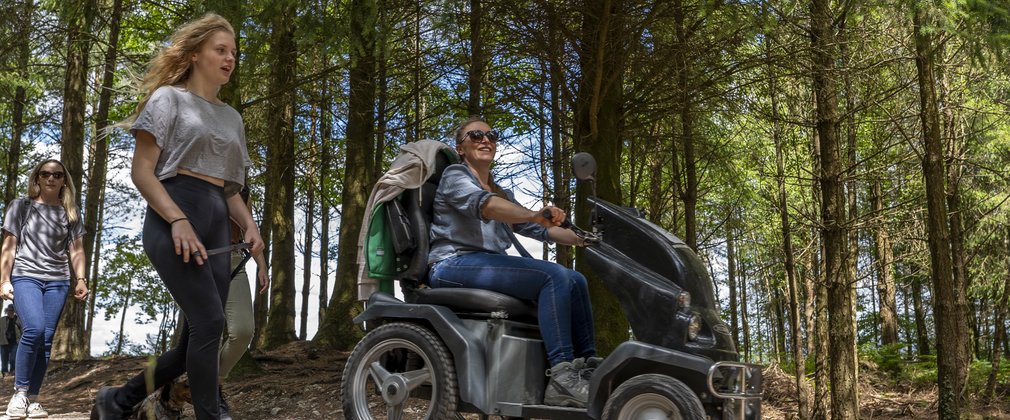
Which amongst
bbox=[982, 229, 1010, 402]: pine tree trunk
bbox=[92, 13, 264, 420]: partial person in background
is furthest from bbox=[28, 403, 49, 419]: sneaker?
bbox=[982, 229, 1010, 402]: pine tree trunk

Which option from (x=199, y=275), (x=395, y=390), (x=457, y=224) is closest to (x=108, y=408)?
(x=199, y=275)

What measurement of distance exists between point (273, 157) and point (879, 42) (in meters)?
8.61

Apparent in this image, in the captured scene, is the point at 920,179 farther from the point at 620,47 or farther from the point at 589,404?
the point at 589,404

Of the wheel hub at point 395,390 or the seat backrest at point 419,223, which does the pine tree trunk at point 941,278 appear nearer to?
the seat backrest at point 419,223

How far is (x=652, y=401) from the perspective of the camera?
11.6 ft

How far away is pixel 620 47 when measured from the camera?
8.12 m

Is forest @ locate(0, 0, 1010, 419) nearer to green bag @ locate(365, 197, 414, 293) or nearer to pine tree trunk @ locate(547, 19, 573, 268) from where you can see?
pine tree trunk @ locate(547, 19, 573, 268)

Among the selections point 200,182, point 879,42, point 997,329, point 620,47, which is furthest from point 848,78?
point 200,182

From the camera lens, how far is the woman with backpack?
600 centimetres

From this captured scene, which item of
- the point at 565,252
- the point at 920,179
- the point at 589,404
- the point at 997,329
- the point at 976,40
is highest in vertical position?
the point at 920,179

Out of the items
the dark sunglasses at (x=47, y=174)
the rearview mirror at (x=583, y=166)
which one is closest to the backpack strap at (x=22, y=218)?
the dark sunglasses at (x=47, y=174)

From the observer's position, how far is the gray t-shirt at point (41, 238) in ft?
20.0

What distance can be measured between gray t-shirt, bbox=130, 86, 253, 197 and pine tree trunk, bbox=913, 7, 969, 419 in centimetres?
718

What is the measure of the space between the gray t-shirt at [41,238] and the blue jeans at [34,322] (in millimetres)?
70
